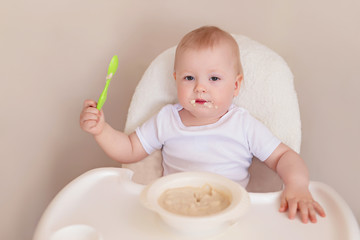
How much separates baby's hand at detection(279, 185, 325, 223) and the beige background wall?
0.50 metres

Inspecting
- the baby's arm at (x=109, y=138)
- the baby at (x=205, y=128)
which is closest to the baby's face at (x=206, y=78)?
the baby at (x=205, y=128)

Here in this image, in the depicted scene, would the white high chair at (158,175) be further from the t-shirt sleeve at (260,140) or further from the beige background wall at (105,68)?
the beige background wall at (105,68)

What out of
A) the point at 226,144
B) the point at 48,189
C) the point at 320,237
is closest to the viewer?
the point at 320,237

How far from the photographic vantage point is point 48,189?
1.56m

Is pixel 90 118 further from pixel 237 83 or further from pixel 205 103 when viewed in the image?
pixel 237 83

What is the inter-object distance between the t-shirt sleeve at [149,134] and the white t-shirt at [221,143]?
2 cm

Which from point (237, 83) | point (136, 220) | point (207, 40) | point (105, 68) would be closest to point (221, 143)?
point (237, 83)

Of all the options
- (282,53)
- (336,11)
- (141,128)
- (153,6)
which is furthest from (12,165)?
(336,11)

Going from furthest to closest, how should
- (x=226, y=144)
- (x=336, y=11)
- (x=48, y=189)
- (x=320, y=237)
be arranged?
(x=48, y=189) < (x=336, y=11) < (x=226, y=144) < (x=320, y=237)

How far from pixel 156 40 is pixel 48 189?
67 centimetres

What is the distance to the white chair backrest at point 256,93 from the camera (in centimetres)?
120

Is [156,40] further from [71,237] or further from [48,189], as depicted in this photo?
[71,237]

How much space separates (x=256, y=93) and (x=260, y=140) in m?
0.15

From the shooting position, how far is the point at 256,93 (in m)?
1.24
